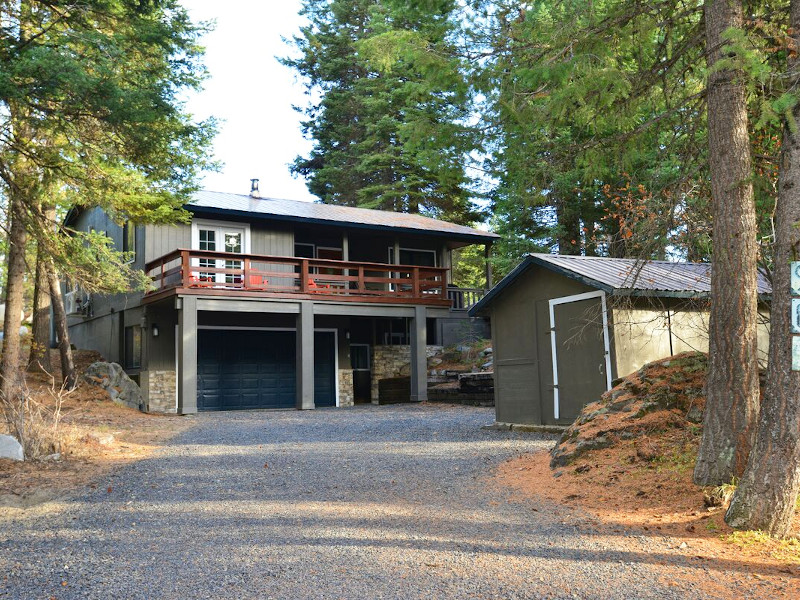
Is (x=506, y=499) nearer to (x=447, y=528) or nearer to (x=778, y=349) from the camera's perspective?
(x=447, y=528)

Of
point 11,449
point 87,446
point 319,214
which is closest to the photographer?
point 11,449

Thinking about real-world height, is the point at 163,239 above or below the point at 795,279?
above

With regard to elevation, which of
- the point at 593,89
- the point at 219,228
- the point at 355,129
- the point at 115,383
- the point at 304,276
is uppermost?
the point at 355,129

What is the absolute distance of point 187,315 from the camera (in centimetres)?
1659

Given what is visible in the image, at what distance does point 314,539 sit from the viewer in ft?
17.5

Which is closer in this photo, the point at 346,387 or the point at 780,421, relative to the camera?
the point at 780,421

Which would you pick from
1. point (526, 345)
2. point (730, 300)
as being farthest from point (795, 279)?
point (526, 345)

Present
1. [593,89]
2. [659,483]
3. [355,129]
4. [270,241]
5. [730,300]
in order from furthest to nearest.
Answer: [355,129] < [270,241] < [593,89] < [659,483] < [730,300]

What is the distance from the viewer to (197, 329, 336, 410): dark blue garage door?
19.4m

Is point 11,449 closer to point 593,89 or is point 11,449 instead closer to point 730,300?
point 593,89

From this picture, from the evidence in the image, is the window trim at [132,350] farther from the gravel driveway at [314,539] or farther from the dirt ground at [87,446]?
the gravel driveway at [314,539]

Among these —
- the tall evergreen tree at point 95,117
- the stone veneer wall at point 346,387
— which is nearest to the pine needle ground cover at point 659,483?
the tall evergreen tree at point 95,117

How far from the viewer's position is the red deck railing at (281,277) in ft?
56.4

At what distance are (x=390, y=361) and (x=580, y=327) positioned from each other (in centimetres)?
1110
